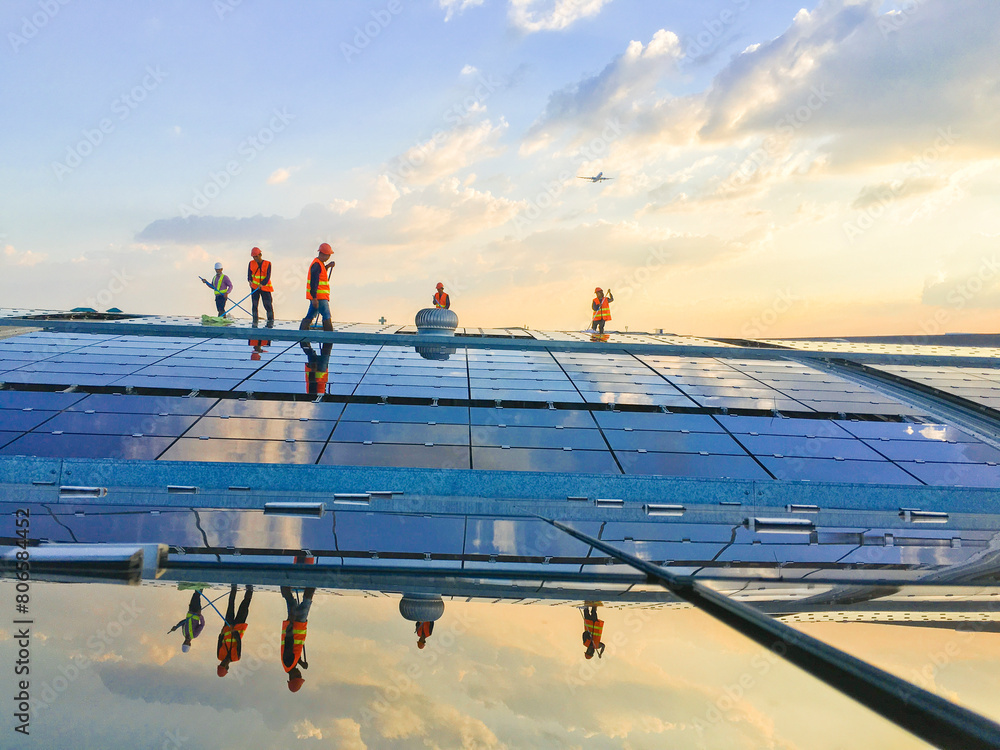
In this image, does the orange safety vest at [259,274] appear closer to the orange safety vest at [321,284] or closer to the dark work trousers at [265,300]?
the dark work trousers at [265,300]

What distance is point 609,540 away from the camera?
27.0ft

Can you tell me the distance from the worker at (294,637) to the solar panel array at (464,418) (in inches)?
217

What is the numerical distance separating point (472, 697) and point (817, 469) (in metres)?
9.86

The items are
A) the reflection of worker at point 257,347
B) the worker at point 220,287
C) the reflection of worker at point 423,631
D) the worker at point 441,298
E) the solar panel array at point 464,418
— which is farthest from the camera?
the worker at point 441,298

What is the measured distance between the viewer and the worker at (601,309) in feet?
114

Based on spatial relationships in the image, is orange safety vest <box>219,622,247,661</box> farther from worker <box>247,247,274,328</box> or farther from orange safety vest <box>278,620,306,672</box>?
worker <box>247,247,274,328</box>

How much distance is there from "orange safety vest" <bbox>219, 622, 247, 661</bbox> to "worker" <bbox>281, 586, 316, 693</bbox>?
0.84 feet

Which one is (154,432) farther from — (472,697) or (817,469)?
(817,469)

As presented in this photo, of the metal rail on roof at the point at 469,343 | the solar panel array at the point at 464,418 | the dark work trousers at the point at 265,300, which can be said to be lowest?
Answer: the solar panel array at the point at 464,418

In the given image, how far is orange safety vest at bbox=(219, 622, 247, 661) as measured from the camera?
4230mm

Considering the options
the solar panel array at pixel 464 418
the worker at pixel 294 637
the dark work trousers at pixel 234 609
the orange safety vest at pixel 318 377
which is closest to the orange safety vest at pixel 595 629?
the worker at pixel 294 637

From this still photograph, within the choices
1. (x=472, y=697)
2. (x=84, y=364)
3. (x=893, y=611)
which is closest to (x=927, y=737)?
(x=472, y=697)

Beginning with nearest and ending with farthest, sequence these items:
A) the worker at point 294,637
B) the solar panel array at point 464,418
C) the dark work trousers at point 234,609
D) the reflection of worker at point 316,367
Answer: the worker at point 294,637 < the dark work trousers at point 234,609 < the solar panel array at point 464,418 < the reflection of worker at point 316,367

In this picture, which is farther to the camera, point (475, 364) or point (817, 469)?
point (475, 364)
